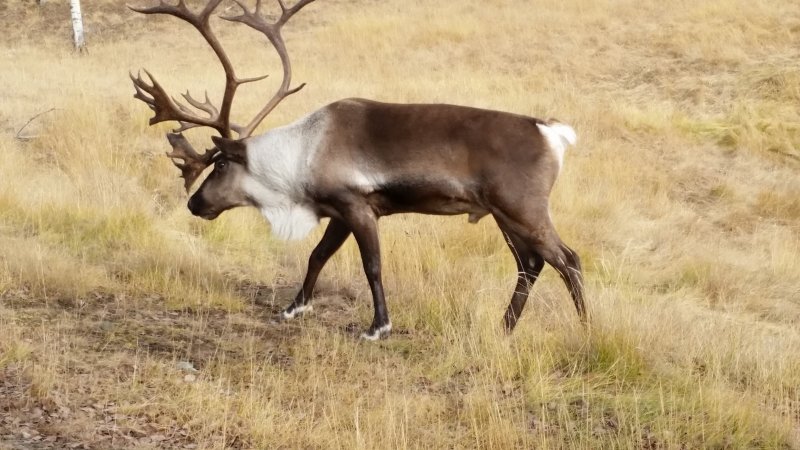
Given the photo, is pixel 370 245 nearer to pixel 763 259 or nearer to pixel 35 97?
pixel 763 259

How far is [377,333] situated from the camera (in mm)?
6047

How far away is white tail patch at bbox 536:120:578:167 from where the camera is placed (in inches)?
230

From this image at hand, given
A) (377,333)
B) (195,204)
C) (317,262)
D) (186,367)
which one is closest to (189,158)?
(195,204)

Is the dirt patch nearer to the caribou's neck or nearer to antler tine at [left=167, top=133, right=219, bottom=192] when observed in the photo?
the caribou's neck

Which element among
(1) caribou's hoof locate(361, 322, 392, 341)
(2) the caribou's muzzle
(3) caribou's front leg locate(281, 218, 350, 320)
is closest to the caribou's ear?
(2) the caribou's muzzle

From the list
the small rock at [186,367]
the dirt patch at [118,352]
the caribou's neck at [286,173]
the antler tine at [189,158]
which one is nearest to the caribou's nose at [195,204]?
the antler tine at [189,158]

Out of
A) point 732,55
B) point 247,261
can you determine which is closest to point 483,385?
point 247,261

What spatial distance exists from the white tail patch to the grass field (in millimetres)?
947

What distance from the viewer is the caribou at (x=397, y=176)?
5.82 metres

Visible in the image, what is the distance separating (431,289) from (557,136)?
146cm

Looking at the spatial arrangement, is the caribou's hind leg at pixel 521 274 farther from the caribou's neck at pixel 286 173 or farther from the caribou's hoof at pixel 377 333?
the caribou's neck at pixel 286 173

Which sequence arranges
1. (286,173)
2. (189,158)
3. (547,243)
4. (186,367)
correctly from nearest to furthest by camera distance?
1. (186,367)
2. (547,243)
3. (286,173)
4. (189,158)

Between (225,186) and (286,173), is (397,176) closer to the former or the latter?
(286,173)

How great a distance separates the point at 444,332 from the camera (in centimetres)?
583
